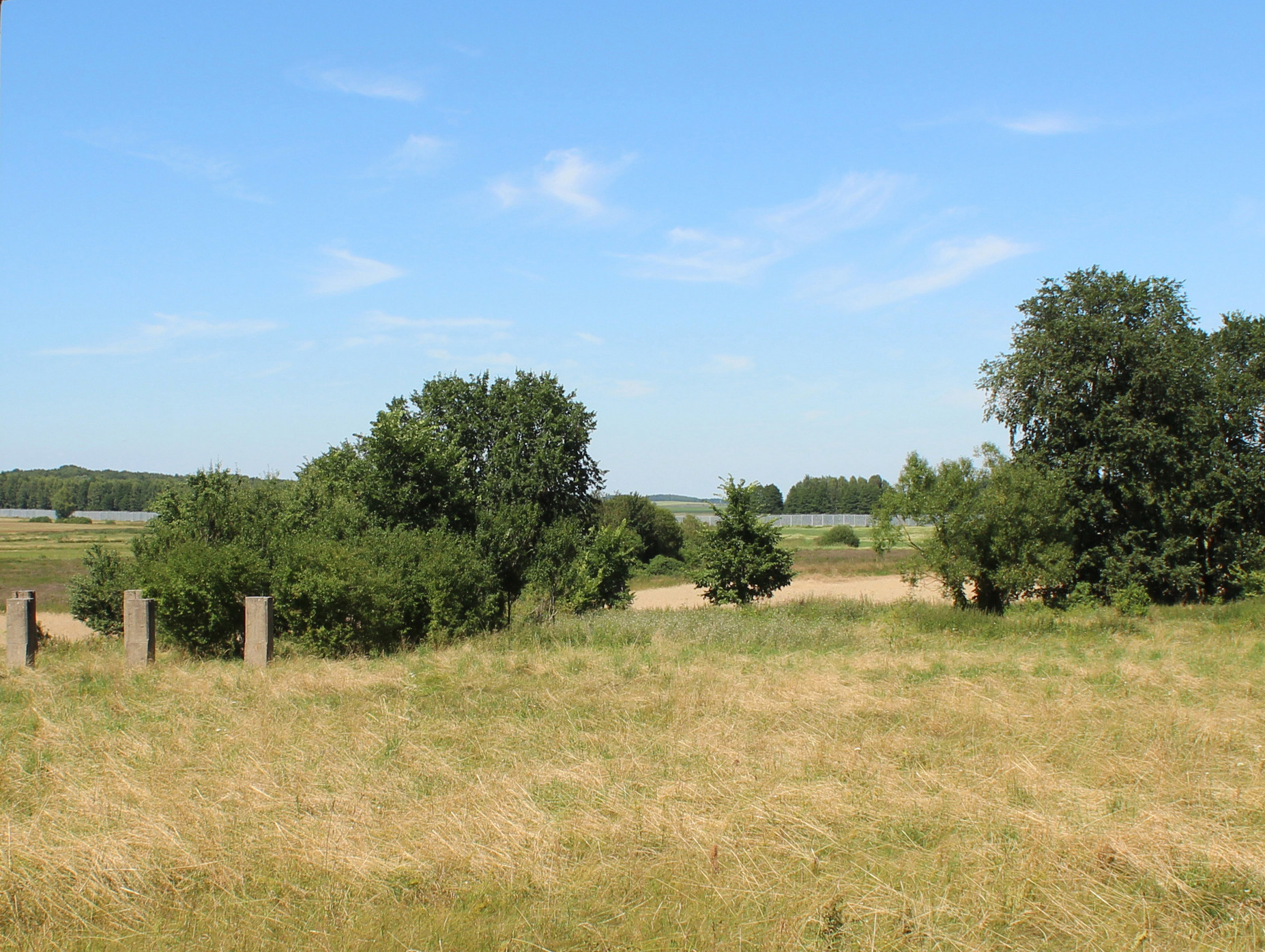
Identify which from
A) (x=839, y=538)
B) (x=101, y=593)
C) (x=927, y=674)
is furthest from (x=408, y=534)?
(x=839, y=538)

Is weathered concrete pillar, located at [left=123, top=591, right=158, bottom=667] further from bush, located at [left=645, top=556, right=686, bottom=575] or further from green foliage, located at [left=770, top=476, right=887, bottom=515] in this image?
green foliage, located at [left=770, top=476, right=887, bottom=515]

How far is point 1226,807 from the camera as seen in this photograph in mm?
6344

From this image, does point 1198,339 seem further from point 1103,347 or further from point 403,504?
point 403,504

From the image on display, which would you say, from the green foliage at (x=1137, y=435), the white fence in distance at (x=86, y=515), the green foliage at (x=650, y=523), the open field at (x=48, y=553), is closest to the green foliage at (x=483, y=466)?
the open field at (x=48, y=553)

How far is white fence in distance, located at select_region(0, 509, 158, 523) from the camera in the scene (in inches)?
4730

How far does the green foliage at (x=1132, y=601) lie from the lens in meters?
24.9

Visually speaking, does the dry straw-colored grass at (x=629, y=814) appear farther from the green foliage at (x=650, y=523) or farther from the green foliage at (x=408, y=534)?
the green foliage at (x=650, y=523)

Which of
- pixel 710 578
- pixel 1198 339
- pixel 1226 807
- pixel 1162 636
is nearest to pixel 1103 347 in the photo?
pixel 1198 339

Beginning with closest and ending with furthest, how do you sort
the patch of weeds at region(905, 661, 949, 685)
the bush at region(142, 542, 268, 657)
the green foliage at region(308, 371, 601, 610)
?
1. the patch of weeds at region(905, 661, 949, 685)
2. the bush at region(142, 542, 268, 657)
3. the green foliage at region(308, 371, 601, 610)

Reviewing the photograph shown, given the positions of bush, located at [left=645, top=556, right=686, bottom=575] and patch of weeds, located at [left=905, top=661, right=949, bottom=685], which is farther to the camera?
bush, located at [left=645, top=556, right=686, bottom=575]

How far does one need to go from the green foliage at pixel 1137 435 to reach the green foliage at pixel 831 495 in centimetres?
10783

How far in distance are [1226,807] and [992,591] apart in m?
21.8

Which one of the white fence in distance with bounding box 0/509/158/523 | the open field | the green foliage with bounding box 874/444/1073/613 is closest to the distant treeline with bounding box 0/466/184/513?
the white fence in distance with bounding box 0/509/158/523

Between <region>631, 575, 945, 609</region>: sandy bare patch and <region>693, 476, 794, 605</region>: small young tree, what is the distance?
12470 millimetres
